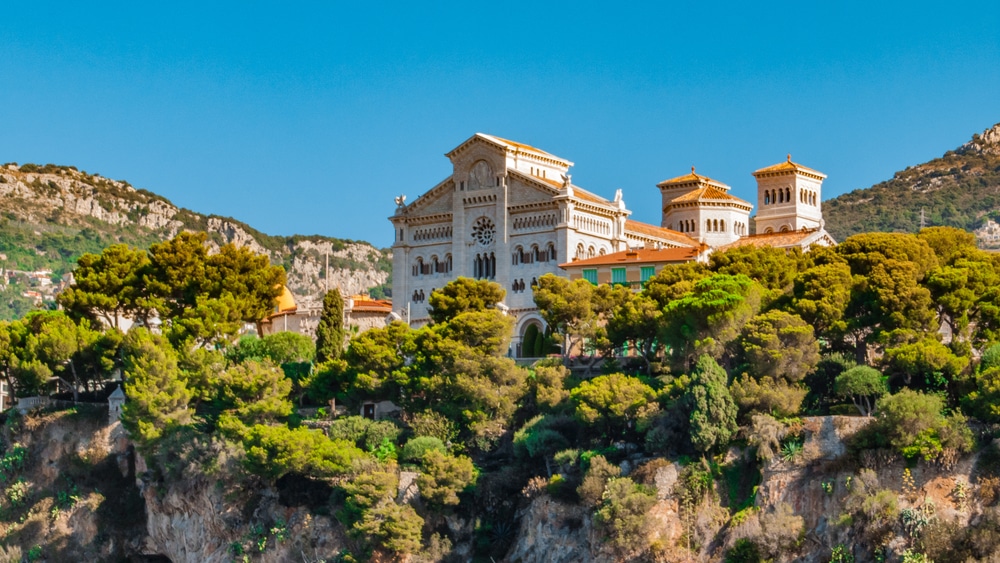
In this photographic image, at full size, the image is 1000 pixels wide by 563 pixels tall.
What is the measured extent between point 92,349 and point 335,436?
60.2 feet

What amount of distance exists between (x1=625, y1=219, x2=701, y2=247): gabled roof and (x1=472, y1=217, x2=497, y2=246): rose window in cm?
803

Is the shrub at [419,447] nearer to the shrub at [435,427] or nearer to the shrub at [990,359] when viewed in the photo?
the shrub at [435,427]

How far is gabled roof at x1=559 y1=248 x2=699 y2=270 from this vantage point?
280 feet

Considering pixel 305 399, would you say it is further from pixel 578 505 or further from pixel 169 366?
pixel 578 505

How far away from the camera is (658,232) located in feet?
321

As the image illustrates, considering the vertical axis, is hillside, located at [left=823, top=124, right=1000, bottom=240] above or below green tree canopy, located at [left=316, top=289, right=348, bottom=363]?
above

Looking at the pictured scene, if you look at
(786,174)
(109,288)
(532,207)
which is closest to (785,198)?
(786,174)

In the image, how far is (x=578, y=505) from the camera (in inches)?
2530

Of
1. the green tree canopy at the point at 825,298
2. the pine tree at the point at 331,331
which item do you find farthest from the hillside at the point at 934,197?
the green tree canopy at the point at 825,298

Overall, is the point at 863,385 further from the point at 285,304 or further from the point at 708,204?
the point at 285,304

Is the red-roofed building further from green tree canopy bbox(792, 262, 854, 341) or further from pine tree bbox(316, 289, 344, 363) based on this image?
green tree canopy bbox(792, 262, 854, 341)

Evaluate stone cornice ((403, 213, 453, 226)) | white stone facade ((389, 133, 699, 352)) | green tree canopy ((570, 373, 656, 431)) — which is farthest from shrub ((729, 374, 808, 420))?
stone cornice ((403, 213, 453, 226))

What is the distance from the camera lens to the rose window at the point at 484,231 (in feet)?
310

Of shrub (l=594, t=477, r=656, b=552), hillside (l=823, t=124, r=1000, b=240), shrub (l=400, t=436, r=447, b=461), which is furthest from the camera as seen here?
hillside (l=823, t=124, r=1000, b=240)
